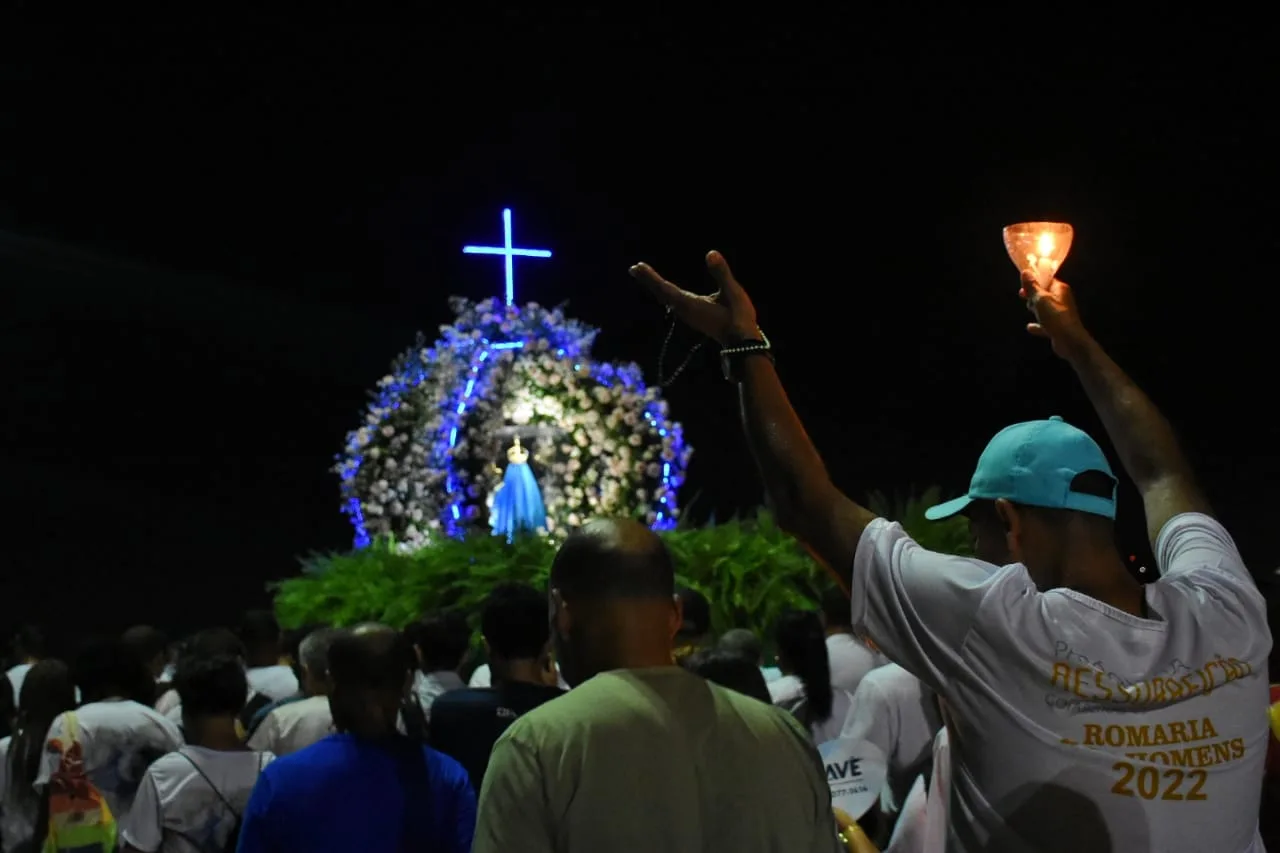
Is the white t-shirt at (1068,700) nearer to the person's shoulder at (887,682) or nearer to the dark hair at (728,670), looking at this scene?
the dark hair at (728,670)

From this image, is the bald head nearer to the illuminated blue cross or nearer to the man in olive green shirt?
the man in olive green shirt

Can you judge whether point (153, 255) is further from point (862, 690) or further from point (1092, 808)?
point (1092, 808)

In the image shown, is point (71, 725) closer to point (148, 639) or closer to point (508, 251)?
point (148, 639)

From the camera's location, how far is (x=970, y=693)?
2.46m

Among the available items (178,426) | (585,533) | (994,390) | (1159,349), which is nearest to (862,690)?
(585,533)

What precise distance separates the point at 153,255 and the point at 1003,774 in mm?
18365

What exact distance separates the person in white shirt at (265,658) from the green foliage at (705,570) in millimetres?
1515

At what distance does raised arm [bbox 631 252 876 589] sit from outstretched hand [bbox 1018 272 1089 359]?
32.4 inches

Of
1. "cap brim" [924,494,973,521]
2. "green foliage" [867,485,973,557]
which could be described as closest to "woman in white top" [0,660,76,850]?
"cap brim" [924,494,973,521]

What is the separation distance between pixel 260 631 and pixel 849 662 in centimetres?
333

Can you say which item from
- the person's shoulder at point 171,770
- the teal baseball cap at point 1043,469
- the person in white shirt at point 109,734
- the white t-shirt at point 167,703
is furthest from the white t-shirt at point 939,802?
the white t-shirt at point 167,703

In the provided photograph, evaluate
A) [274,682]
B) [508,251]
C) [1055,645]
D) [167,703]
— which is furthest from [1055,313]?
[508,251]

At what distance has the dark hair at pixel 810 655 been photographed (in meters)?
5.88

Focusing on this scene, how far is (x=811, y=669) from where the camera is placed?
5.91m
